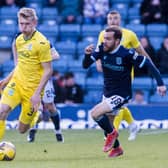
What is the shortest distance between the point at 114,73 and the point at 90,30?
10.4 m

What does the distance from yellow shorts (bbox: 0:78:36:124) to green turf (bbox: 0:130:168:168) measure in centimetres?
62

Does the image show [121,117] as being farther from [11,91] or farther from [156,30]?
[156,30]

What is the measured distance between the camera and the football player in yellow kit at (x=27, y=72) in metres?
11.0

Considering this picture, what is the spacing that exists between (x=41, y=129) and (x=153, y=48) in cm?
369

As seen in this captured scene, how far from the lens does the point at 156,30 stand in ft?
70.3

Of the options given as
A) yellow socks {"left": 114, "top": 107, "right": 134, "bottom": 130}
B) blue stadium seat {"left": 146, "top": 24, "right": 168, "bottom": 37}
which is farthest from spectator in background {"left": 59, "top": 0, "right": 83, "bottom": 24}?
yellow socks {"left": 114, "top": 107, "right": 134, "bottom": 130}

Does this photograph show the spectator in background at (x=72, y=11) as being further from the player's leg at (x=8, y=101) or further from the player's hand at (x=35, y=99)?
the player's hand at (x=35, y=99)

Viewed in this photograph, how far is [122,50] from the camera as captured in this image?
1133 cm

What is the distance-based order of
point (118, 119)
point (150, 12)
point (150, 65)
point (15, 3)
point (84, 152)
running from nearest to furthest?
point (150, 65), point (84, 152), point (118, 119), point (150, 12), point (15, 3)

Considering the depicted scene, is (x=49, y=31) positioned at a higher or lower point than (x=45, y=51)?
lower

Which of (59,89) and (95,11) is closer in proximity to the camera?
(59,89)

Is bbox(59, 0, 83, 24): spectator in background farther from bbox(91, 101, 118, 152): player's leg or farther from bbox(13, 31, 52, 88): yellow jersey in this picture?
bbox(91, 101, 118, 152): player's leg

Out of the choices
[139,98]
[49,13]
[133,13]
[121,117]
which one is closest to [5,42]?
[49,13]

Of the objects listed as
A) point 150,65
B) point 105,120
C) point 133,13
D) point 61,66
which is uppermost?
point 150,65
